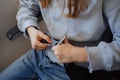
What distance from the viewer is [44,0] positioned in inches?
34.7

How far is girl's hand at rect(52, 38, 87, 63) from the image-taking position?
770 mm

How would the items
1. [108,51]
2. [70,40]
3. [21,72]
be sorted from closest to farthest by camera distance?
1. [108,51]
2. [70,40]
3. [21,72]

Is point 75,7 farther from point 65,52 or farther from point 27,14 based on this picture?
point 27,14

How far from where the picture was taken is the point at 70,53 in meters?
0.78

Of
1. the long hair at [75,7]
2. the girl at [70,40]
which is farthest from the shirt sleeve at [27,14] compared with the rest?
the long hair at [75,7]

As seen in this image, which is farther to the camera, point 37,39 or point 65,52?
point 37,39

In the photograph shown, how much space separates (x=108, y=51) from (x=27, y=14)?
0.42 m

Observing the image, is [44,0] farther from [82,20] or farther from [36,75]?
[36,75]

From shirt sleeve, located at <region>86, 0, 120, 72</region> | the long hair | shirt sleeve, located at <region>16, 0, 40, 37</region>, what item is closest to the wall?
shirt sleeve, located at <region>16, 0, 40, 37</region>

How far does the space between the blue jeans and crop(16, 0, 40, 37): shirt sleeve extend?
0.11 m

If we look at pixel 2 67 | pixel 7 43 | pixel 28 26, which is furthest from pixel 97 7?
pixel 2 67

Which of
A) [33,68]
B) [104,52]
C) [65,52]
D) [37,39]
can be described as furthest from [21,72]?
[104,52]

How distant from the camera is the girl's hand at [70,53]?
0.77 metres

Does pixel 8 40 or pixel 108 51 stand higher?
pixel 108 51
